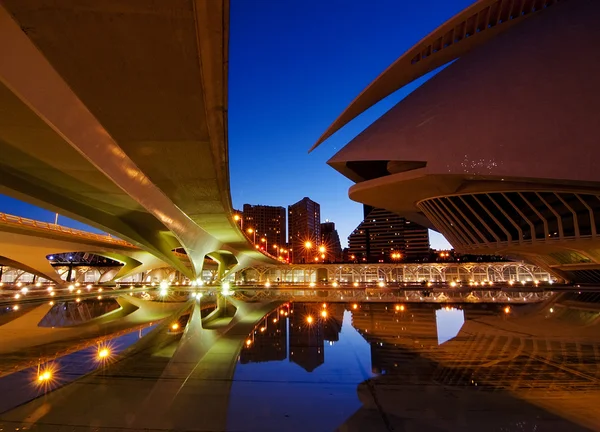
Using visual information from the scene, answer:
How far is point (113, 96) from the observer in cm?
688

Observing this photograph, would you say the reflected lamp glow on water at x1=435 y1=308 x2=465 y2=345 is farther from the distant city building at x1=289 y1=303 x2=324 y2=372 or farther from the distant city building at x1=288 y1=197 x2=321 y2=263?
the distant city building at x1=288 y1=197 x2=321 y2=263

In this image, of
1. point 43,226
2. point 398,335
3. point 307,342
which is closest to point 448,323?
point 398,335

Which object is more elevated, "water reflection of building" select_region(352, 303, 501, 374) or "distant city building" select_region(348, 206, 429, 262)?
"distant city building" select_region(348, 206, 429, 262)

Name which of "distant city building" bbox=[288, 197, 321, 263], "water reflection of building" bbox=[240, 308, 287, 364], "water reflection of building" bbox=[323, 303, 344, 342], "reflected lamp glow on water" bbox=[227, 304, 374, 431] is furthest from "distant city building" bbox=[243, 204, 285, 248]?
"reflected lamp glow on water" bbox=[227, 304, 374, 431]

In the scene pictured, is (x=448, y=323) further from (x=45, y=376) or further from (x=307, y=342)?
(x=45, y=376)

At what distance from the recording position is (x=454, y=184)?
68.8ft

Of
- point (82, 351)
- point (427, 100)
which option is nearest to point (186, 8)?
point (82, 351)

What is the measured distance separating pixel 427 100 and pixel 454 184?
20.5 feet

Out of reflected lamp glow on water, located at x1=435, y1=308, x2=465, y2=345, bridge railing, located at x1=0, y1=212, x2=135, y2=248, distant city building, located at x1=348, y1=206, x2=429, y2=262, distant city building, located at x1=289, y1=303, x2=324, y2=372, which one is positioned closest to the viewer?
distant city building, located at x1=289, y1=303, x2=324, y2=372

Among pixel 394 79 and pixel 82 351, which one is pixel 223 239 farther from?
pixel 82 351

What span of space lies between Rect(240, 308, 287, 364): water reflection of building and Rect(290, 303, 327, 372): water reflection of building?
0.21m

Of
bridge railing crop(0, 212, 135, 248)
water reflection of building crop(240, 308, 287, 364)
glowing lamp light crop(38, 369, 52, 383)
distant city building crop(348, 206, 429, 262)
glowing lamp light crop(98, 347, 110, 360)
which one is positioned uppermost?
distant city building crop(348, 206, 429, 262)

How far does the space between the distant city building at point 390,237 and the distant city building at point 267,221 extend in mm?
41668

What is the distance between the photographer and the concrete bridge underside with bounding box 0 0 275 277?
16.0ft
